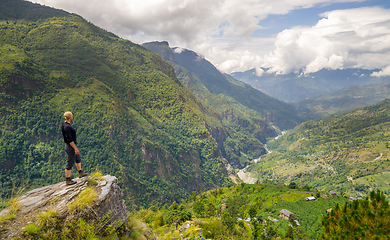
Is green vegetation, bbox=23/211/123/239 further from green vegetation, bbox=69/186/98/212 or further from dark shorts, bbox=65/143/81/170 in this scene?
dark shorts, bbox=65/143/81/170

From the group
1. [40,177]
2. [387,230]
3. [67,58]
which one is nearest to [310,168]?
[387,230]

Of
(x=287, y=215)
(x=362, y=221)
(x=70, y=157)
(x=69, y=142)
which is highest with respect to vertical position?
(x=69, y=142)

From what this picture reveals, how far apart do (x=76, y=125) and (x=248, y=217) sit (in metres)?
118

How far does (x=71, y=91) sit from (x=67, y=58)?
165 feet

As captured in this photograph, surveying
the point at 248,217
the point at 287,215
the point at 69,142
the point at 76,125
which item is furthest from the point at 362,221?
the point at 76,125

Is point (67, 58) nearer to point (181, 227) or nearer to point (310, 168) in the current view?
point (181, 227)

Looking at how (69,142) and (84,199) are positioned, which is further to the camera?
(69,142)

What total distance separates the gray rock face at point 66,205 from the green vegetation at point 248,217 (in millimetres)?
15308

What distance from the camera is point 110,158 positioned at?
4437 inches

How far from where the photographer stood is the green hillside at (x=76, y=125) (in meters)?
98.2

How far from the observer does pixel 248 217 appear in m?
55.2

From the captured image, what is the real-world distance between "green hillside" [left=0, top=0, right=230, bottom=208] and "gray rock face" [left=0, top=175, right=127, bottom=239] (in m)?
80.7

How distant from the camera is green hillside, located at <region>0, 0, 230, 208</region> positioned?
98.2 meters

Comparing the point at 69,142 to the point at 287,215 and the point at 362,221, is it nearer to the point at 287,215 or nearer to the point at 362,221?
the point at 362,221
